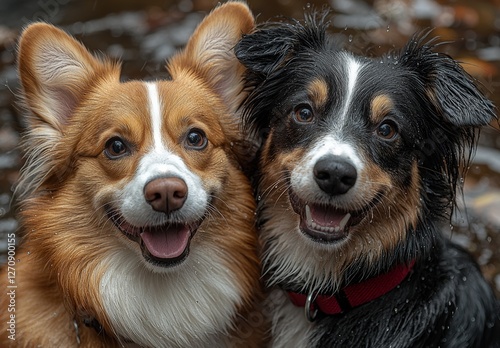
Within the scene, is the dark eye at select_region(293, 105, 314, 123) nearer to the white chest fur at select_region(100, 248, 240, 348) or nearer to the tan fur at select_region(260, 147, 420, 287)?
the tan fur at select_region(260, 147, 420, 287)

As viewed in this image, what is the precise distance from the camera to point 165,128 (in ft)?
11.9

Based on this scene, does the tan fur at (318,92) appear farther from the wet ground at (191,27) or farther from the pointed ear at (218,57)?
the wet ground at (191,27)

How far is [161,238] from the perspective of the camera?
3.52m

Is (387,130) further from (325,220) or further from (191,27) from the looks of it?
(191,27)

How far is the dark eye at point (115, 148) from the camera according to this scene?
11.8ft

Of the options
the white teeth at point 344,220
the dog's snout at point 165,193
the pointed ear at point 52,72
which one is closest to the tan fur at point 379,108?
the white teeth at point 344,220

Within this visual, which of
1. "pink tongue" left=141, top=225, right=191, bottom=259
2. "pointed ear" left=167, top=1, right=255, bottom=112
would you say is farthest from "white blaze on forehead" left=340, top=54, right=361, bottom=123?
"pink tongue" left=141, top=225, right=191, bottom=259

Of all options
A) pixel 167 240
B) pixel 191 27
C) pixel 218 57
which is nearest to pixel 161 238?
pixel 167 240

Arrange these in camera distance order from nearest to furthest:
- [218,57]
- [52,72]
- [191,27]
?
[52,72] → [218,57] → [191,27]

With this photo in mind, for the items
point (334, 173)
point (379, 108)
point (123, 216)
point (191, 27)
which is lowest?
point (191, 27)

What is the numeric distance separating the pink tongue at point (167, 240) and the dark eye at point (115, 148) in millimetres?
406

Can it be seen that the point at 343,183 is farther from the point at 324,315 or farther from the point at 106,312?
the point at 106,312

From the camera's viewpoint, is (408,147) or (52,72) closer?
(408,147)

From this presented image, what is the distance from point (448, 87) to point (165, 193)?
1432mm
